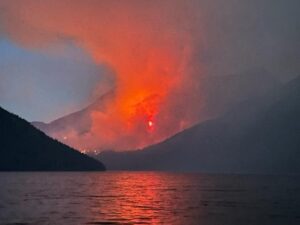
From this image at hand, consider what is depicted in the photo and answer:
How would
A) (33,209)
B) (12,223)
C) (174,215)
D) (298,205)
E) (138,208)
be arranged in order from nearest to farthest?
(12,223)
(174,215)
(33,209)
(138,208)
(298,205)

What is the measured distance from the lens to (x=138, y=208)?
113812mm

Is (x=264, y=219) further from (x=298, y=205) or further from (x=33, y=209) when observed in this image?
(x=33, y=209)

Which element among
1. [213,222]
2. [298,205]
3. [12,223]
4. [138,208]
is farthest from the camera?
[298,205]

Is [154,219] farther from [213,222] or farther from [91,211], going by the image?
[91,211]

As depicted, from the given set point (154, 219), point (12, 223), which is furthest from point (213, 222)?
point (12, 223)

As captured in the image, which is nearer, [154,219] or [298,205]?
[154,219]

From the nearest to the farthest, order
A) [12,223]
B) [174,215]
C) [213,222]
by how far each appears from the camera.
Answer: [12,223] → [213,222] → [174,215]

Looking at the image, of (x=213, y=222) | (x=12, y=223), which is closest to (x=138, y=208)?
(x=213, y=222)

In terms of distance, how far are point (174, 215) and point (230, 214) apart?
12127 mm

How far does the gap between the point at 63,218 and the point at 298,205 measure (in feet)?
214

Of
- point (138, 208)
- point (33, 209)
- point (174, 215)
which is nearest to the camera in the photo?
point (174, 215)

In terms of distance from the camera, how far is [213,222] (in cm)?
8806

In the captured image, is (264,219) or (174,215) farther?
(174,215)

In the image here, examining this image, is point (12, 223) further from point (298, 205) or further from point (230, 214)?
point (298, 205)
